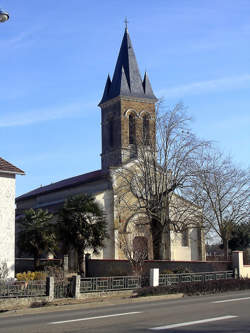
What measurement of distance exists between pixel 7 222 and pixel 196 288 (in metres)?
11.2

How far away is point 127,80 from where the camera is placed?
48.6 meters

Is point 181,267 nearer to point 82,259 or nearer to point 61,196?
point 82,259

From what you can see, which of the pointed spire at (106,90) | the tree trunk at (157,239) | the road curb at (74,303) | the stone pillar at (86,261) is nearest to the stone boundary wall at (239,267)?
the tree trunk at (157,239)

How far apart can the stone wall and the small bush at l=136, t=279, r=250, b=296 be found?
28.4 ft

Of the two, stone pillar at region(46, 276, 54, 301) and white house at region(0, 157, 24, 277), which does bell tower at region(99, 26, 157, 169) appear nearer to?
white house at region(0, 157, 24, 277)

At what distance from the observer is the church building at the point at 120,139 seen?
42031mm

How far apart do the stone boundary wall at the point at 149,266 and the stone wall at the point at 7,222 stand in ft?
26.1

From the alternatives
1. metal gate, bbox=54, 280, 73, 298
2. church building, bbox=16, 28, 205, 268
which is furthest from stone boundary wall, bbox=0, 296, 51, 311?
church building, bbox=16, 28, 205, 268

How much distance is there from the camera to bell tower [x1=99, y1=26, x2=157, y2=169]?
152 feet

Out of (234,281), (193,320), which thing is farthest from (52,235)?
(193,320)

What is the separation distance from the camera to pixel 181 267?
29.6 metres

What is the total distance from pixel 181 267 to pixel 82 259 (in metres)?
8.67

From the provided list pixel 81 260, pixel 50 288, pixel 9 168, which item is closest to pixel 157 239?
pixel 81 260

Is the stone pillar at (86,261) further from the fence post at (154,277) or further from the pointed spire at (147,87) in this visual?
the pointed spire at (147,87)
